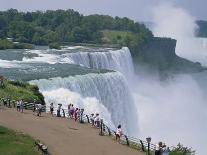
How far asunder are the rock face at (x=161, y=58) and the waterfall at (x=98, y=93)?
201ft

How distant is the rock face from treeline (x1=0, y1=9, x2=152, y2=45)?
2687 millimetres

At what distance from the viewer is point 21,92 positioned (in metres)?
36.1

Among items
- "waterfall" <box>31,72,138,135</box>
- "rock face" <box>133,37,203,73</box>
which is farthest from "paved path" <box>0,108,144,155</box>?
"rock face" <box>133,37,203,73</box>

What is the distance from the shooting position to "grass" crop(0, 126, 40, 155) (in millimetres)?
22094

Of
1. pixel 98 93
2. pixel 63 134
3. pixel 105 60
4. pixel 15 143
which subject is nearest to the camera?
pixel 15 143

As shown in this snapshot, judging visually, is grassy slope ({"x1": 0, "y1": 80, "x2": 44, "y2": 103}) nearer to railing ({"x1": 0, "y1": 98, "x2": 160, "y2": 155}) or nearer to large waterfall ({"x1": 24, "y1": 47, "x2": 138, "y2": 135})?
railing ({"x1": 0, "y1": 98, "x2": 160, "y2": 155})

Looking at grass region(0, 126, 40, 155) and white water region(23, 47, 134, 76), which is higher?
grass region(0, 126, 40, 155)

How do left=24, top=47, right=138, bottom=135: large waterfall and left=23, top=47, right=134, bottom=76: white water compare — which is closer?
left=24, top=47, right=138, bottom=135: large waterfall

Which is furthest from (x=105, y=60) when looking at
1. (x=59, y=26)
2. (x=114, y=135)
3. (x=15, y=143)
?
(x=59, y=26)

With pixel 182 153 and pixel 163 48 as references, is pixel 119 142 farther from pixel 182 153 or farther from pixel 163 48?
pixel 163 48

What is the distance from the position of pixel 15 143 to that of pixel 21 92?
1302 cm

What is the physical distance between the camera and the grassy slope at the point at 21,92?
Result: 115 feet

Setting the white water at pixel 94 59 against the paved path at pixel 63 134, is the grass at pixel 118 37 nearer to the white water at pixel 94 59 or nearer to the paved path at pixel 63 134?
the white water at pixel 94 59

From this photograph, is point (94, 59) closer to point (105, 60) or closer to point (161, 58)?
point (105, 60)
